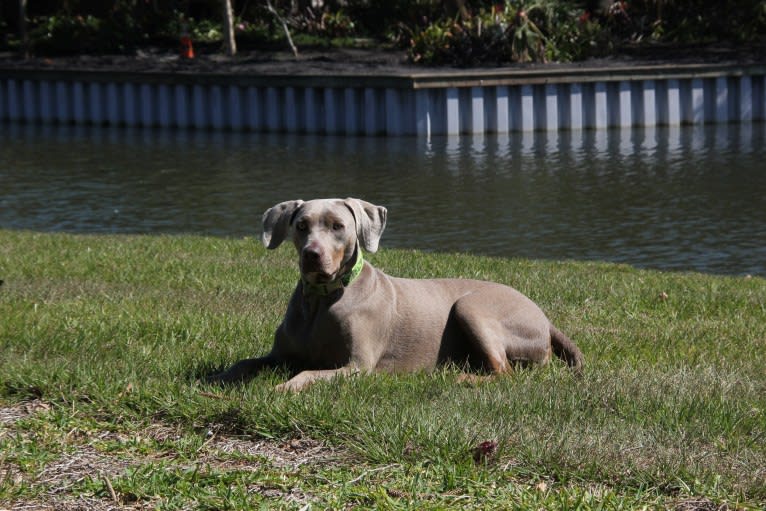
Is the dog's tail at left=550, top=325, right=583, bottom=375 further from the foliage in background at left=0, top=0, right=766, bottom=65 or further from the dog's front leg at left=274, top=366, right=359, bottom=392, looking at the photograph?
the foliage in background at left=0, top=0, right=766, bottom=65

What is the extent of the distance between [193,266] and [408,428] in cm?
538

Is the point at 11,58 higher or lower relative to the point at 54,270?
higher

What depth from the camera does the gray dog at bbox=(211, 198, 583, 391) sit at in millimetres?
5625

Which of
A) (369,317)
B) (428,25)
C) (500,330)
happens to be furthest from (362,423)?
(428,25)

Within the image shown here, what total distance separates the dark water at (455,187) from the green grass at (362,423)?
643cm

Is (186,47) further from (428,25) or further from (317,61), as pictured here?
(428,25)

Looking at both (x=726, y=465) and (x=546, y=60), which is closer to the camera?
(x=726, y=465)

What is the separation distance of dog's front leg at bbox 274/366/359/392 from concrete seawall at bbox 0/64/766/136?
16450mm

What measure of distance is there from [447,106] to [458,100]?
0.27 metres

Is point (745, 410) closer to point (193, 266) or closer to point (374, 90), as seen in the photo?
point (193, 266)

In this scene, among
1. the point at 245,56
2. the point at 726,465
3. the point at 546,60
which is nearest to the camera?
the point at 726,465

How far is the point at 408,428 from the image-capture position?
4926 millimetres

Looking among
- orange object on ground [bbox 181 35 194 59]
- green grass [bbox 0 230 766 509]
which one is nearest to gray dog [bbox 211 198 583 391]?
green grass [bbox 0 230 766 509]

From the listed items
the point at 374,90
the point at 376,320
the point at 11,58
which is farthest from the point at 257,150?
the point at 376,320
